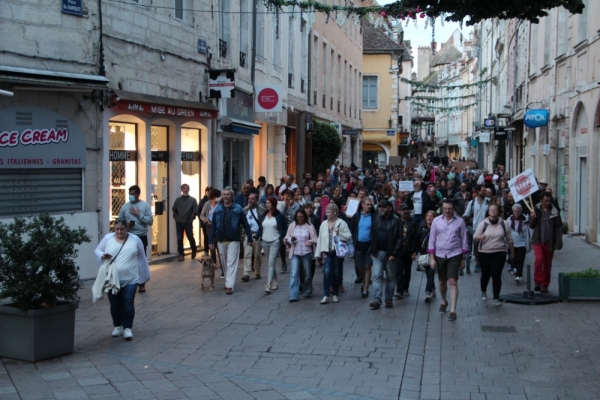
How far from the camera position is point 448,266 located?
36.7 feet

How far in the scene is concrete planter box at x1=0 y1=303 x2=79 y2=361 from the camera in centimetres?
834

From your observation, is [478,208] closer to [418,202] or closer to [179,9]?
[418,202]

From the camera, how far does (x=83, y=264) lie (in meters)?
13.9

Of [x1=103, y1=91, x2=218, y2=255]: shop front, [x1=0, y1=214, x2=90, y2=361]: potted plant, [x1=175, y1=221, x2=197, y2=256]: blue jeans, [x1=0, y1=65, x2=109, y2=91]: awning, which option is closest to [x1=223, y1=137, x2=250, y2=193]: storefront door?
[x1=103, y1=91, x2=218, y2=255]: shop front

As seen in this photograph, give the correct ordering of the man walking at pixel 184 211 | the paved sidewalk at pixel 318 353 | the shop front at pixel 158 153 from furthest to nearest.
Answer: the man walking at pixel 184 211 < the shop front at pixel 158 153 < the paved sidewalk at pixel 318 353

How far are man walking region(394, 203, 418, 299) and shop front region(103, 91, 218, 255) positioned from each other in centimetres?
565

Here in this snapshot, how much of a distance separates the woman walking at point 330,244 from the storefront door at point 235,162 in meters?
9.77

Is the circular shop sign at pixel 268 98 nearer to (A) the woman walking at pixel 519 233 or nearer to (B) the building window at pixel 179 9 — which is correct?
(B) the building window at pixel 179 9

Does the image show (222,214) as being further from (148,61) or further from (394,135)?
(394,135)

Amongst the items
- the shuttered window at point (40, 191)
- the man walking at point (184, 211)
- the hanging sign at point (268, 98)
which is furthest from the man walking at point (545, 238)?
the hanging sign at point (268, 98)

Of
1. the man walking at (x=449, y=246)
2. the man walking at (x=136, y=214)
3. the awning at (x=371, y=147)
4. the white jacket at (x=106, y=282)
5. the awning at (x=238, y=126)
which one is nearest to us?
the white jacket at (x=106, y=282)

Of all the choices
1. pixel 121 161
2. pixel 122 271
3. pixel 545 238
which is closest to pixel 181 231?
pixel 121 161

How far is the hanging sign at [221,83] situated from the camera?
750 inches

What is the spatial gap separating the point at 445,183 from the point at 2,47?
1404 centimetres
